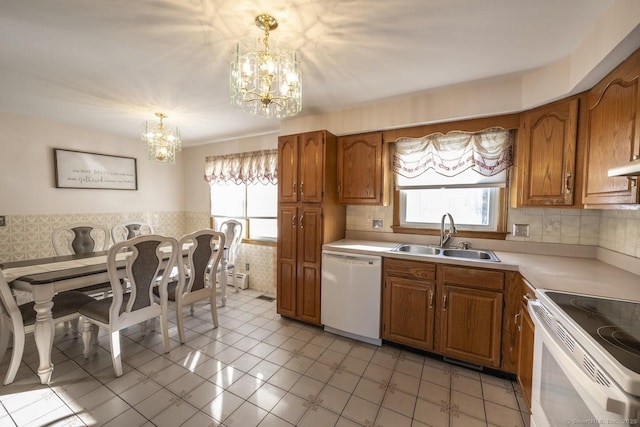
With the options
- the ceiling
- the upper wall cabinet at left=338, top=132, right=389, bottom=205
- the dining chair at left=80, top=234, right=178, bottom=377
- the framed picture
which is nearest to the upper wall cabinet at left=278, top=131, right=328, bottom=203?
the upper wall cabinet at left=338, top=132, right=389, bottom=205

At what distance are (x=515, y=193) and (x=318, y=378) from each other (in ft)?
7.13

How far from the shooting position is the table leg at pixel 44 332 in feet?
5.77

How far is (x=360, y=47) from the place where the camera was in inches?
65.4

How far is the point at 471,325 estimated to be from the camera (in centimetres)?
196

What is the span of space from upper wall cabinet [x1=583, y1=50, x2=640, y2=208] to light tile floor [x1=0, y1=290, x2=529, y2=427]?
141cm

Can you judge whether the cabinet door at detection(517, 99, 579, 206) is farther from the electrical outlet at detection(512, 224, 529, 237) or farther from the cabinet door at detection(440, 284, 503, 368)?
the cabinet door at detection(440, 284, 503, 368)

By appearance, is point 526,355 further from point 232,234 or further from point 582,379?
point 232,234

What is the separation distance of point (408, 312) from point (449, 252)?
678 millimetres

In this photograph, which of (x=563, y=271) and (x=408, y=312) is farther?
(x=408, y=312)

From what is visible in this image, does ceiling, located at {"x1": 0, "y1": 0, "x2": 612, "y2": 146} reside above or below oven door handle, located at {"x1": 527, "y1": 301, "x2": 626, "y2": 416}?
above

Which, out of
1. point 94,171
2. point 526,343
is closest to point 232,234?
point 94,171

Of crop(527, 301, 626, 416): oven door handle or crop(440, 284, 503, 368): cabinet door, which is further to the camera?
crop(440, 284, 503, 368): cabinet door

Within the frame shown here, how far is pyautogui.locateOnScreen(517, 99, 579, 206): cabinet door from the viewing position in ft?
5.90

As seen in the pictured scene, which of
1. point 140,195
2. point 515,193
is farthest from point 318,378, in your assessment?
point 140,195
